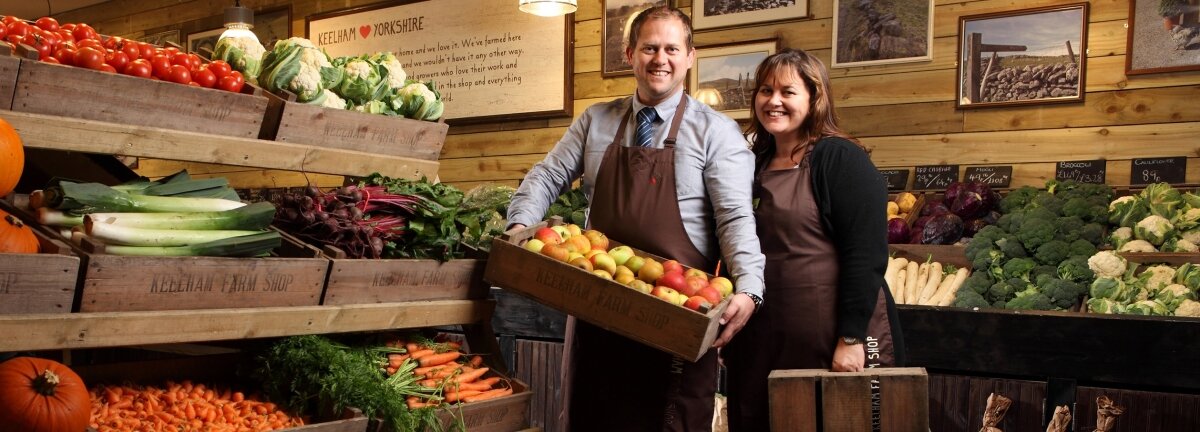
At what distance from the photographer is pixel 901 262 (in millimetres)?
4410

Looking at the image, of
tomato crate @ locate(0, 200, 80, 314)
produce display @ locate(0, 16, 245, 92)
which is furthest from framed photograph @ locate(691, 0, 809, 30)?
tomato crate @ locate(0, 200, 80, 314)

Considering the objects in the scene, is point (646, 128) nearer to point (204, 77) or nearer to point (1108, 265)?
point (204, 77)

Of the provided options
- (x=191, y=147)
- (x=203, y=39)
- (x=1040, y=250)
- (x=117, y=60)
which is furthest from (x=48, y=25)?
(x=203, y=39)

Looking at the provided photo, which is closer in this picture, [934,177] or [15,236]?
[15,236]

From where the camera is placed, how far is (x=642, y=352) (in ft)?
9.28

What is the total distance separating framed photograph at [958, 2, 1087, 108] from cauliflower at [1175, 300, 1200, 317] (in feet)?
4.93

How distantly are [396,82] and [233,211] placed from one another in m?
1.24

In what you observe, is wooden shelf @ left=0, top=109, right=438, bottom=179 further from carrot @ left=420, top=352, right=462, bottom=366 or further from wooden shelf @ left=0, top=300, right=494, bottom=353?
carrot @ left=420, top=352, right=462, bottom=366

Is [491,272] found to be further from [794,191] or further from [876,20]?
[876,20]

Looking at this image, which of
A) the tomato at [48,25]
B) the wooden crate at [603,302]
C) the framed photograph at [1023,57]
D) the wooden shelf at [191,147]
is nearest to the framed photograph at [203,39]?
the tomato at [48,25]

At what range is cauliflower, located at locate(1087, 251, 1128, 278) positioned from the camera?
3975 millimetres

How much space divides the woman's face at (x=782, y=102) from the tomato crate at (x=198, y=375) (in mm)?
1386

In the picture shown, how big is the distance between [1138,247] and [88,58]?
395cm

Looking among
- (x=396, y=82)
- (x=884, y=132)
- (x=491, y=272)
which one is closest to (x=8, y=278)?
(x=491, y=272)
